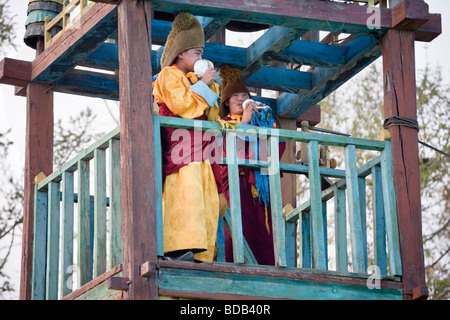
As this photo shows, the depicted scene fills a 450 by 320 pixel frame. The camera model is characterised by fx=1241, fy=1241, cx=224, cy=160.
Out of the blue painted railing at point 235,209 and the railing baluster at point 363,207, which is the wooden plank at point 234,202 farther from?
the railing baluster at point 363,207

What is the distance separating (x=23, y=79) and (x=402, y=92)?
3.33 meters

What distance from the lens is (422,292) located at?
9055 mm

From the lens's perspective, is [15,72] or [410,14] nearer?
[410,14]

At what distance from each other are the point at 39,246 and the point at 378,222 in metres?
2.76

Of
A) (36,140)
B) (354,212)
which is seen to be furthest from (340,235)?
(36,140)

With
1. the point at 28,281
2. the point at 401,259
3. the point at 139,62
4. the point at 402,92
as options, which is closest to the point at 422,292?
the point at 401,259

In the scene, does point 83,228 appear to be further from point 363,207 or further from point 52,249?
point 363,207

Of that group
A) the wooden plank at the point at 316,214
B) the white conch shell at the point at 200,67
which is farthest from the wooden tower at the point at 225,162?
the white conch shell at the point at 200,67

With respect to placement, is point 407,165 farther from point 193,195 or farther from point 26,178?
point 26,178

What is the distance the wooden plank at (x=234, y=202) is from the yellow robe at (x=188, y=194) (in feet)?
0.69

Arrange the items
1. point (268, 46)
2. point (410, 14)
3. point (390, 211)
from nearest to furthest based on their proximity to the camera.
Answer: point (390, 211)
point (410, 14)
point (268, 46)

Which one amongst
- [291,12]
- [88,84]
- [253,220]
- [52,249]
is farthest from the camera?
[88,84]

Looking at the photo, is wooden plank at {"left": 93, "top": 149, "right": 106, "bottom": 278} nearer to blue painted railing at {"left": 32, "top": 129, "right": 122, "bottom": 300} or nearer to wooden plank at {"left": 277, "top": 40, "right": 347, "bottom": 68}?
blue painted railing at {"left": 32, "top": 129, "right": 122, "bottom": 300}

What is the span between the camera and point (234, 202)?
8797 mm
